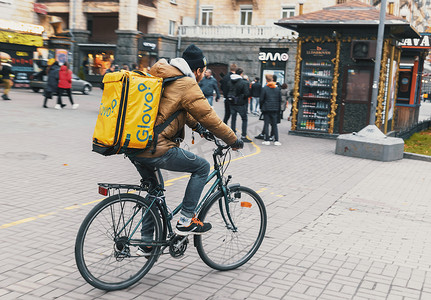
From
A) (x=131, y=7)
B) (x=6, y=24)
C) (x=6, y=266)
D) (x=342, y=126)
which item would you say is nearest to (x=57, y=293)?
(x=6, y=266)

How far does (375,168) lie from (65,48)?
28.6 m

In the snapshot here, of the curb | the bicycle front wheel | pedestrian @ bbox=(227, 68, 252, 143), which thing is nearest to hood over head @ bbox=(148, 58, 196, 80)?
the bicycle front wheel

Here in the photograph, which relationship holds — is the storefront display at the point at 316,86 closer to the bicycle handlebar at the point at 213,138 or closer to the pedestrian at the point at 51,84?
the pedestrian at the point at 51,84

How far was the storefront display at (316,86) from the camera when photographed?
1637cm

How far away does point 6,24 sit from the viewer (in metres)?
27.6

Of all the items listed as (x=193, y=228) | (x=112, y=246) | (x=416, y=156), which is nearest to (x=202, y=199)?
(x=193, y=228)

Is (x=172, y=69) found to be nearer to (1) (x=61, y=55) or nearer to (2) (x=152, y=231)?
(2) (x=152, y=231)

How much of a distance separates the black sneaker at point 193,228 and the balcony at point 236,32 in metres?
31.7

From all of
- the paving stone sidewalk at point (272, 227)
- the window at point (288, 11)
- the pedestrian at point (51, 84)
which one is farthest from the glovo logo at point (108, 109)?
the window at point (288, 11)

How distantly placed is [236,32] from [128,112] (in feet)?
111

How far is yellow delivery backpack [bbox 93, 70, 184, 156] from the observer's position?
3762mm

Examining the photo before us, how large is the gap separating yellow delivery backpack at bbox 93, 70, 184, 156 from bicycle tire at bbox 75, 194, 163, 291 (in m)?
0.40

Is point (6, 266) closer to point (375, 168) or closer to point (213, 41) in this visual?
point (375, 168)

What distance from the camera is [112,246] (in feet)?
13.3
